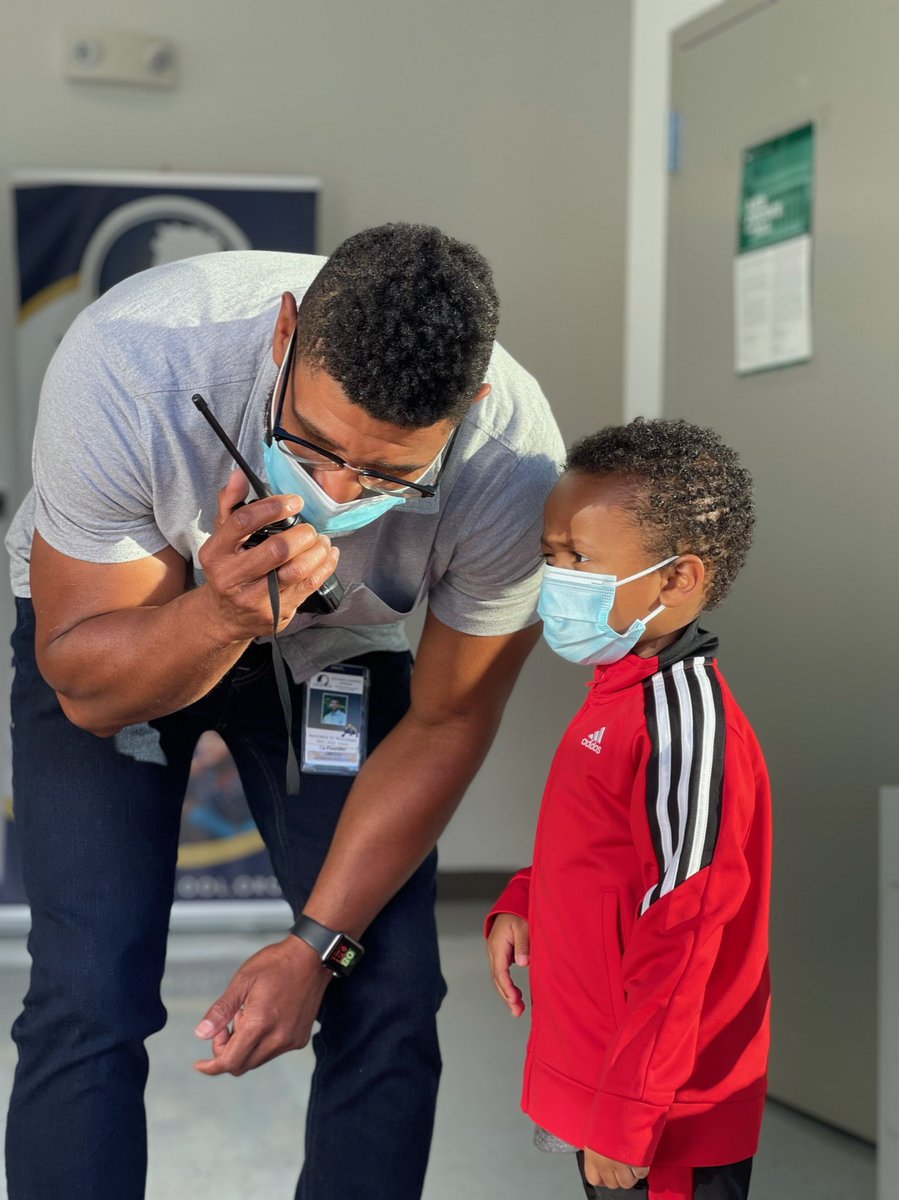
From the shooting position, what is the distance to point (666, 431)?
4.78 ft

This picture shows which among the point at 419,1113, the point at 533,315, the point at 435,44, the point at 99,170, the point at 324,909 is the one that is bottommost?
the point at 419,1113

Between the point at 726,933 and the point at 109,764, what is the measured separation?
685 millimetres

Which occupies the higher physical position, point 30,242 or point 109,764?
point 30,242

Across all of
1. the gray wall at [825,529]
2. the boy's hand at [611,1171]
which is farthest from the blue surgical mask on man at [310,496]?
the gray wall at [825,529]

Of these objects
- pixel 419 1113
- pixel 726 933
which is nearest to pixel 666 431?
pixel 726 933

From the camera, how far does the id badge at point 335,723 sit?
60.2 inches

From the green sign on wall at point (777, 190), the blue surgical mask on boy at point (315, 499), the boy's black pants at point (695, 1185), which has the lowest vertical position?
the boy's black pants at point (695, 1185)

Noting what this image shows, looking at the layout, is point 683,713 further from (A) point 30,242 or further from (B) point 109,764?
(A) point 30,242

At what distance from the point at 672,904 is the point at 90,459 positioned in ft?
2.35

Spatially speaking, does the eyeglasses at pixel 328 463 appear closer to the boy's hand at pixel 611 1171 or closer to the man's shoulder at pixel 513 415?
the man's shoulder at pixel 513 415

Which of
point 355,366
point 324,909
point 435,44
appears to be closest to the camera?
point 355,366

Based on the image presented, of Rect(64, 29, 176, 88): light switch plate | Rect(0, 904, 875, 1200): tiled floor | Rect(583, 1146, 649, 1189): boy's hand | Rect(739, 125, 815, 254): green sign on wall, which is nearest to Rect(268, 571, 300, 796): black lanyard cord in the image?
Rect(583, 1146, 649, 1189): boy's hand

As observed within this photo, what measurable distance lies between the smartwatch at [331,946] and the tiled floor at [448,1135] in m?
0.77

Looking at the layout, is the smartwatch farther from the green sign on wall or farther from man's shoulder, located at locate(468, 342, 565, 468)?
the green sign on wall
